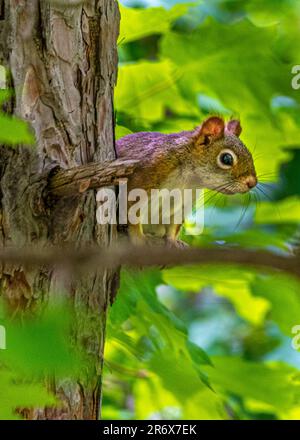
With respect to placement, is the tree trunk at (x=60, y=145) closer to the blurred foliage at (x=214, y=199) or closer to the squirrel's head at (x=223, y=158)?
the blurred foliage at (x=214, y=199)

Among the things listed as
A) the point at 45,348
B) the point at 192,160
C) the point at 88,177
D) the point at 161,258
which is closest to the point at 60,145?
the point at 88,177

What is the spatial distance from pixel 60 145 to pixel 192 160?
414 mm

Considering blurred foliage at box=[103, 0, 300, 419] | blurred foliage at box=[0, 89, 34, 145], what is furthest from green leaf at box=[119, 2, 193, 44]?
blurred foliage at box=[0, 89, 34, 145]

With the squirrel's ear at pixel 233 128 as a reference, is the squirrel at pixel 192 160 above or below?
below

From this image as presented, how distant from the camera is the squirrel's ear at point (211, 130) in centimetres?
Answer: 157

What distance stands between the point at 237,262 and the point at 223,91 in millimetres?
1442

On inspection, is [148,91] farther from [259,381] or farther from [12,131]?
[12,131]

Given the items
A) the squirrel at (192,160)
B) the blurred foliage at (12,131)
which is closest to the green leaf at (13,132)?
the blurred foliage at (12,131)

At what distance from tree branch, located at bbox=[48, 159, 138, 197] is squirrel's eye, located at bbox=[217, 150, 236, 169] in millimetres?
487

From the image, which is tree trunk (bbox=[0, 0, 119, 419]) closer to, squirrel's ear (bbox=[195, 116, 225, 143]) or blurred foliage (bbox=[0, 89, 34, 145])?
squirrel's ear (bbox=[195, 116, 225, 143])

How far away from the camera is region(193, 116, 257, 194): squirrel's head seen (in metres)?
1.53

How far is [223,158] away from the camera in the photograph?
5.20ft

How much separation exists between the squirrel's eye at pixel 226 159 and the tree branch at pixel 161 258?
116 centimetres

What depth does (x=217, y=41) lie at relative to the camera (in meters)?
1.82
